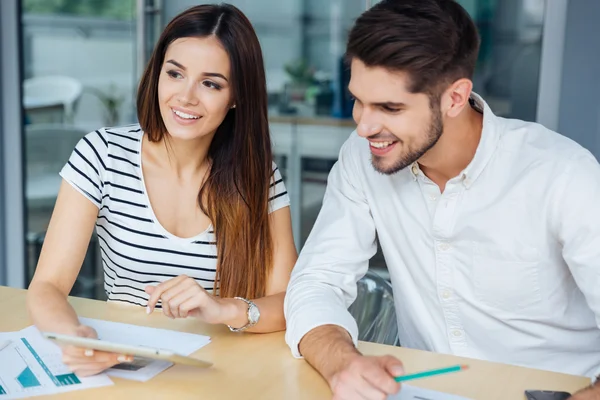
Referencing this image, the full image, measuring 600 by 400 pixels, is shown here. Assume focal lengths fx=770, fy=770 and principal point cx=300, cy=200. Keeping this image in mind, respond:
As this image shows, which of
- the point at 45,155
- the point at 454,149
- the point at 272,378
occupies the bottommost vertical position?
the point at 45,155

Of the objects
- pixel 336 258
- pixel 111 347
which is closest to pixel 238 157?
pixel 336 258

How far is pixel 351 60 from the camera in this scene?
1.66 meters

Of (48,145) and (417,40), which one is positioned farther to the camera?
(48,145)

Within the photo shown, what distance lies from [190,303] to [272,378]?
247 mm

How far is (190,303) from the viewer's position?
1544 millimetres

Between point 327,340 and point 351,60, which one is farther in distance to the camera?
point 351,60

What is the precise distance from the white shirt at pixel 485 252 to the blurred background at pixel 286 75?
0.84 m

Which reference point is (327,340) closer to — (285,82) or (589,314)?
(589,314)

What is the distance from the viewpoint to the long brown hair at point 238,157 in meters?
1.92

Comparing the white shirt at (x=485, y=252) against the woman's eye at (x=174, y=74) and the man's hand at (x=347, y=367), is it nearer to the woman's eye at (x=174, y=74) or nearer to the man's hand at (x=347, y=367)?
the man's hand at (x=347, y=367)

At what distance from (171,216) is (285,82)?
1.48 metres

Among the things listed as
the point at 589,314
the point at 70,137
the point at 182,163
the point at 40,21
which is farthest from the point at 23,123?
the point at 589,314

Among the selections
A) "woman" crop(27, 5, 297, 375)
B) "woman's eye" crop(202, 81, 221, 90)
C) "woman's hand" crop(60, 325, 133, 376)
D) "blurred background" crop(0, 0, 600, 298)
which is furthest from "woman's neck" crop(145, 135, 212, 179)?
"blurred background" crop(0, 0, 600, 298)

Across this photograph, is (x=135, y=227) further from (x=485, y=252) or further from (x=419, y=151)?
(x=485, y=252)
